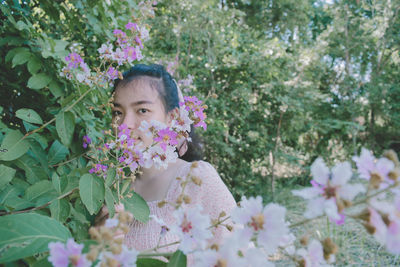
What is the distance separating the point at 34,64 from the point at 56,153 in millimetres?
332

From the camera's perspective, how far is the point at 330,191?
1.20 feet

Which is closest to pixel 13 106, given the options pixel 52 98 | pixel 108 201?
pixel 52 98

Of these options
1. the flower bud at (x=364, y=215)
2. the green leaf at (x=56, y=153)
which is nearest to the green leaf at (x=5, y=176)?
the green leaf at (x=56, y=153)

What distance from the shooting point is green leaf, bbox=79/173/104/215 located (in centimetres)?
69

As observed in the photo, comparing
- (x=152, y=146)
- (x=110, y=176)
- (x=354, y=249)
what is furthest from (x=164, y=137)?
(x=354, y=249)

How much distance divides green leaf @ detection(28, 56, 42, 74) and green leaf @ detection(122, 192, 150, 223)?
617 mm

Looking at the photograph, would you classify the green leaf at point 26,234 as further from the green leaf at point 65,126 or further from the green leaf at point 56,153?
the green leaf at point 56,153

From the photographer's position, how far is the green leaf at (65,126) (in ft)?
2.71

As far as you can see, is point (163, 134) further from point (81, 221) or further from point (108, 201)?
point (81, 221)

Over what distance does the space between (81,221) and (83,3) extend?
41.8 inches

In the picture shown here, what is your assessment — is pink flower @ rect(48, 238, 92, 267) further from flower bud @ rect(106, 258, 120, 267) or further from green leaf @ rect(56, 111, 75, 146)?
green leaf @ rect(56, 111, 75, 146)

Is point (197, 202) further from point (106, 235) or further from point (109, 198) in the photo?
point (106, 235)

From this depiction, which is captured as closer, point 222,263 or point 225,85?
point 222,263

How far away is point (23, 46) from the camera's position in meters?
1.15
